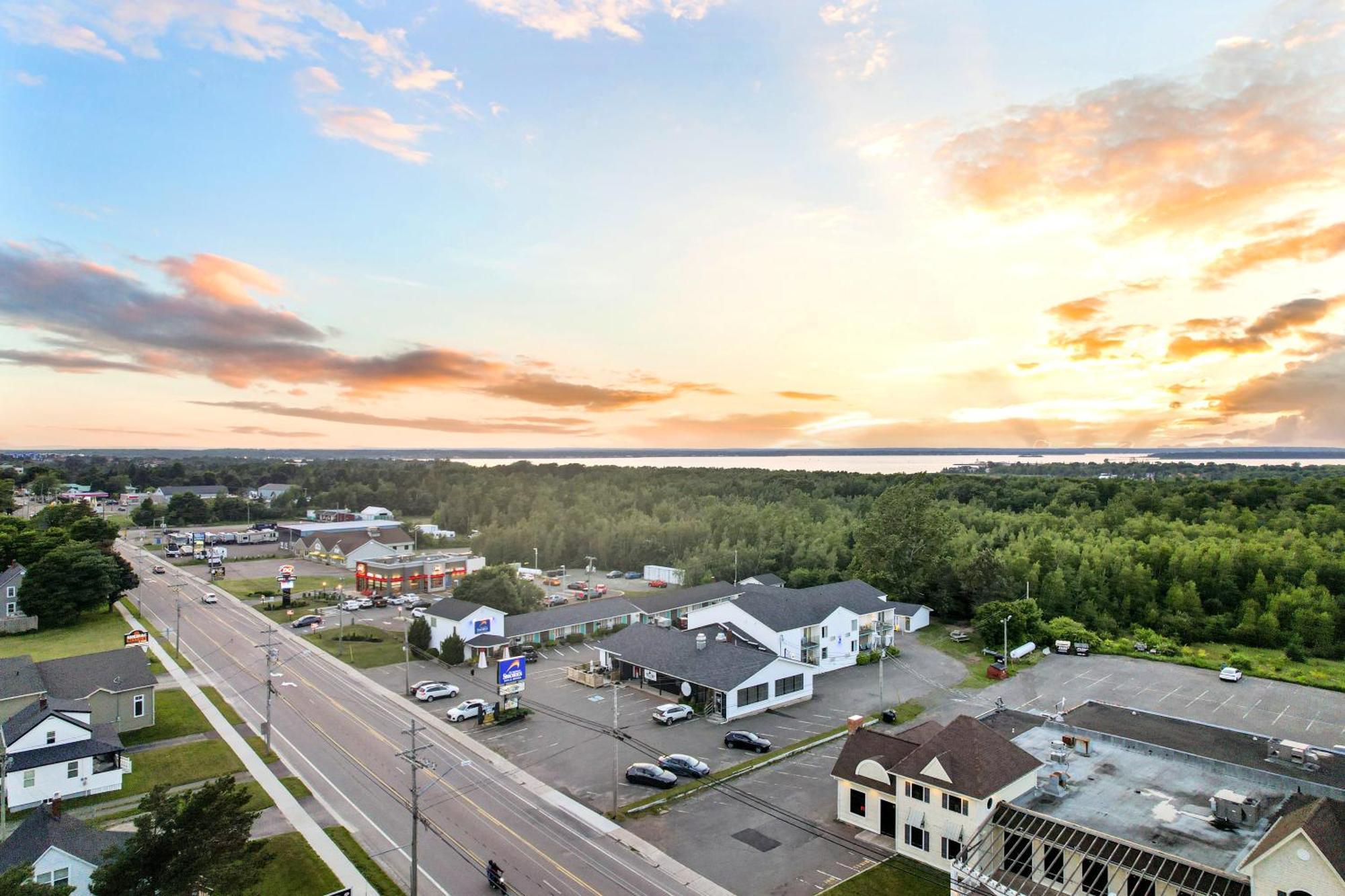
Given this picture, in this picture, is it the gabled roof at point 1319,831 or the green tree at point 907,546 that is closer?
the gabled roof at point 1319,831

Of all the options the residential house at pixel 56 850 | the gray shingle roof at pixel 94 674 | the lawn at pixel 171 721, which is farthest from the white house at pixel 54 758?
the residential house at pixel 56 850

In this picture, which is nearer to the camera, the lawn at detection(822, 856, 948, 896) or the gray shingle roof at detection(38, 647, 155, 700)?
the lawn at detection(822, 856, 948, 896)

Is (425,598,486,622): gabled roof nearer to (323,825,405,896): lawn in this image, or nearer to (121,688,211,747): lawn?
(121,688,211,747): lawn

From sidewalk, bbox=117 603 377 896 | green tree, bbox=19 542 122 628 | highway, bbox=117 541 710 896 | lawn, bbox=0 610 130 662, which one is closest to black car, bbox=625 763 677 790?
highway, bbox=117 541 710 896

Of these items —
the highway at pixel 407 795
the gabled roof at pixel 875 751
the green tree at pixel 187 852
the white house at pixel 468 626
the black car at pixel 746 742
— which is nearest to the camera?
the green tree at pixel 187 852

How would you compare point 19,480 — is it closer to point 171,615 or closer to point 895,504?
point 171,615

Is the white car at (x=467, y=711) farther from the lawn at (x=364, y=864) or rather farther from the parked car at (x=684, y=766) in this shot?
Answer: the parked car at (x=684, y=766)
